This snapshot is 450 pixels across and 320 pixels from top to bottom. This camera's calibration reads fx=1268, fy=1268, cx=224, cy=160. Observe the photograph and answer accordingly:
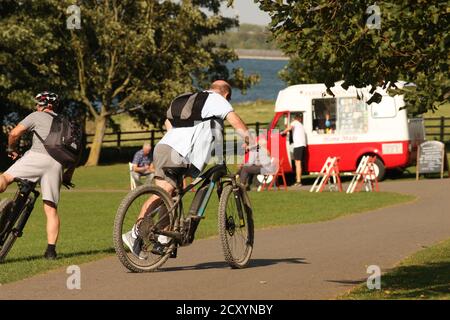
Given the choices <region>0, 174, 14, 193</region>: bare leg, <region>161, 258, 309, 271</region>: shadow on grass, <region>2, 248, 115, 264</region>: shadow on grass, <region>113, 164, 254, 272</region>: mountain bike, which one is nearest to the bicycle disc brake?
<region>113, 164, 254, 272</region>: mountain bike

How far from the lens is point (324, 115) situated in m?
31.0

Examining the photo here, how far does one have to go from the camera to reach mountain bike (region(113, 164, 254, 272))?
34.3 ft

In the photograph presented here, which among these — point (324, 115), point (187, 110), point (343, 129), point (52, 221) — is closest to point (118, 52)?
point (324, 115)

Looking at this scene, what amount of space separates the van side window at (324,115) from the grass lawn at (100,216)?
4420mm

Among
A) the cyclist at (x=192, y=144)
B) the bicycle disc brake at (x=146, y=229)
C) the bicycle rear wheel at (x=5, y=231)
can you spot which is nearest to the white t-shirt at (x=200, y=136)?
the cyclist at (x=192, y=144)

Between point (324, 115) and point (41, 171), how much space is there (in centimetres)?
1948

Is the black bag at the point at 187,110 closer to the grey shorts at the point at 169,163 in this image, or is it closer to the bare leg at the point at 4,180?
the grey shorts at the point at 169,163

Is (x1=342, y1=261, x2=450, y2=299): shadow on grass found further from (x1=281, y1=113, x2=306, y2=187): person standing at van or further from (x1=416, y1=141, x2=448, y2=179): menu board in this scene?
(x1=416, y1=141, x2=448, y2=179): menu board

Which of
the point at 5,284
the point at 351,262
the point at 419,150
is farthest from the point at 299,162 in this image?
the point at 5,284

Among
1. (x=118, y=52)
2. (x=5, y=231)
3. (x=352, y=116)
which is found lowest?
(x=5, y=231)

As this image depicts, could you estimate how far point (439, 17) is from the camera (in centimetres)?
832

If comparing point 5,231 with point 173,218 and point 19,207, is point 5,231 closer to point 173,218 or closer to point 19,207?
point 19,207

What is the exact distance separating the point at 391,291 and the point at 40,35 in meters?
30.9
